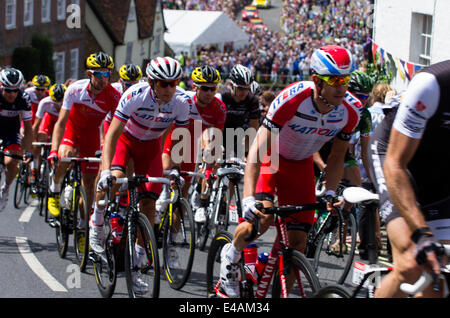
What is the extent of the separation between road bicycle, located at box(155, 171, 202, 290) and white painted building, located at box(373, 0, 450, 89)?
12914 mm

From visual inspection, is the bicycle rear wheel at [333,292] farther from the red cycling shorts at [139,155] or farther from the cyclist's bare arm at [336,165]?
the red cycling shorts at [139,155]

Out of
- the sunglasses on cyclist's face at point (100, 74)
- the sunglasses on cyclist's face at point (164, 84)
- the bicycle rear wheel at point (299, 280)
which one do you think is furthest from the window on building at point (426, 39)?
the bicycle rear wheel at point (299, 280)

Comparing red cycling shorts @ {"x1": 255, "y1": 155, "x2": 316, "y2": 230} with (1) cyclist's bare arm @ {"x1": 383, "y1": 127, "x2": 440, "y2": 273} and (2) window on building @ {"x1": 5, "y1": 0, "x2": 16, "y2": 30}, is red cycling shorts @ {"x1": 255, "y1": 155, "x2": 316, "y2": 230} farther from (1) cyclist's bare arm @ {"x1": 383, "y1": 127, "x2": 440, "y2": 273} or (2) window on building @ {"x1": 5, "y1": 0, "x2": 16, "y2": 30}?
(2) window on building @ {"x1": 5, "y1": 0, "x2": 16, "y2": 30}

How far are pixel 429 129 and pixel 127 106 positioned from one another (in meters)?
3.78

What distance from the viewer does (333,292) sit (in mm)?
4453

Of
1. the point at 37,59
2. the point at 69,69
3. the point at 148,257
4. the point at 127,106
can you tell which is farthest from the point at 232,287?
the point at 69,69

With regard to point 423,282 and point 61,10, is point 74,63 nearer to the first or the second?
point 61,10

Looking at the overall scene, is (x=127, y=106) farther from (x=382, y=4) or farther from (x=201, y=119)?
(x=382, y=4)

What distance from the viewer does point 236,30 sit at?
61844mm

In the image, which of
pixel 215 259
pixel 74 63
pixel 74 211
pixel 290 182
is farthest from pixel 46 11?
pixel 290 182

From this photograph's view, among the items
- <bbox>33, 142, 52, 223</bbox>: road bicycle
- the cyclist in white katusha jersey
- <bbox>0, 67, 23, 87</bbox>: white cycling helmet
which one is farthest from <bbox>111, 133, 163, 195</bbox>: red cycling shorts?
<bbox>33, 142, 52, 223</bbox>: road bicycle

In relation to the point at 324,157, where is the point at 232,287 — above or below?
below

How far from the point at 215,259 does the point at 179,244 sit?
1.47 meters

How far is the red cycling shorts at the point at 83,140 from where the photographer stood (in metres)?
9.47
